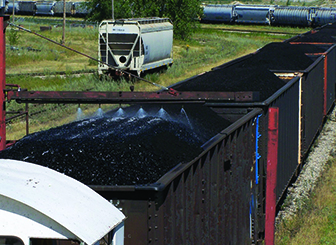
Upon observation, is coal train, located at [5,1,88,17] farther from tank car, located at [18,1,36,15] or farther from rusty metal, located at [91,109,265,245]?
rusty metal, located at [91,109,265,245]

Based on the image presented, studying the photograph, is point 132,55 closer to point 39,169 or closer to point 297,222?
point 297,222

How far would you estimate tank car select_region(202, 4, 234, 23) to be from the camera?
78.7m

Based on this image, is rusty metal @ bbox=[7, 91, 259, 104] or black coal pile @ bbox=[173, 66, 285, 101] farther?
black coal pile @ bbox=[173, 66, 285, 101]

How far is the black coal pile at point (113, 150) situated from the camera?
4.23 meters

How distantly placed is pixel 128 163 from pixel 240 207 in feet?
9.94

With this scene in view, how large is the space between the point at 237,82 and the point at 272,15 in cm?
6814

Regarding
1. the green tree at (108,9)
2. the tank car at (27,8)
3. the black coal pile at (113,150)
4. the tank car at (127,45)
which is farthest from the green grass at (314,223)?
the tank car at (27,8)

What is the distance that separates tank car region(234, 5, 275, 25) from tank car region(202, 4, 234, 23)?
96 cm

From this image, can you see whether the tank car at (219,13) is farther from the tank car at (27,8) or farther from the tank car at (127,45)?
the tank car at (127,45)

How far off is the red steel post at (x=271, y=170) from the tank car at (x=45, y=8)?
87.3 m

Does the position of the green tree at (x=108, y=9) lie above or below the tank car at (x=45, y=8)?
below

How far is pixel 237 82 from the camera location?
1034 centimetres

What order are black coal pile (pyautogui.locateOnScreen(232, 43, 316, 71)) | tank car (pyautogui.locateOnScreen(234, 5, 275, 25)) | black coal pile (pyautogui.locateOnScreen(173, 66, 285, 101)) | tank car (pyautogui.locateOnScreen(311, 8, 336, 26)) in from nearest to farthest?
black coal pile (pyautogui.locateOnScreen(173, 66, 285, 101)) → black coal pile (pyautogui.locateOnScreen(232, 43, 316, 71)) → tank car (pyautogui.locateOnScreen(311, 8, 336, 26)) → tank car (pyautogui.locateOnScreen(234, 5, 275, 25))

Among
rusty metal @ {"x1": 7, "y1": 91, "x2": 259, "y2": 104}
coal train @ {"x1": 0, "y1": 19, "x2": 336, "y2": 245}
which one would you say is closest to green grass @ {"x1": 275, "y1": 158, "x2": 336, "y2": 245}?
coal train @ {"x1": 0, "y1": 19, "x2": 336, "y2": 245}
